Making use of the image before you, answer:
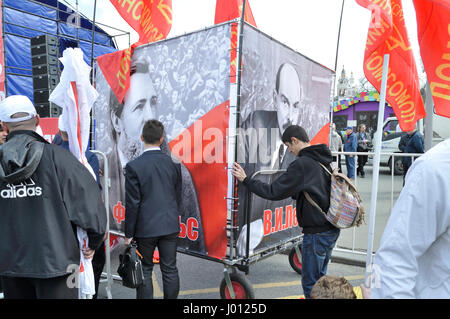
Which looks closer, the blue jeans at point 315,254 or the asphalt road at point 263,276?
the blue jeans at point 315,254

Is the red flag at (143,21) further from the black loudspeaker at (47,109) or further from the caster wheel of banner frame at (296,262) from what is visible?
the black loudspeaker at (47,109)

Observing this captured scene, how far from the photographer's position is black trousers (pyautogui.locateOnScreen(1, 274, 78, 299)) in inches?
83.2

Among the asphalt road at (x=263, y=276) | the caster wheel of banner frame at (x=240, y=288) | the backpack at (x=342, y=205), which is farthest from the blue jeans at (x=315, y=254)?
the asphalt road at (x=263, y=276)

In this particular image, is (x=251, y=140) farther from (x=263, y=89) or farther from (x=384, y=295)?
(x=384, y=295)

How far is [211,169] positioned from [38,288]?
5.60 ft

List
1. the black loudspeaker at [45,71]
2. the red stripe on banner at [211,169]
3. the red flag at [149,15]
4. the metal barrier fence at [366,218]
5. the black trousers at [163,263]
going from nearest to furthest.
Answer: the black trousers at [163,263] < the red stripe on banner at [211,169] < the red flag at [149,15] < the metal barrier fence at [366,218] < the black loudspeaker at [45,71]

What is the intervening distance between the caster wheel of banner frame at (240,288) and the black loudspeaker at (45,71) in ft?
30.3

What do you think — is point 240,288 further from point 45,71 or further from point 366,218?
point 45,71

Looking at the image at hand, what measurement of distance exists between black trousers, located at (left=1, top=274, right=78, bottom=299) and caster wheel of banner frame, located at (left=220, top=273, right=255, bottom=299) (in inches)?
61.3

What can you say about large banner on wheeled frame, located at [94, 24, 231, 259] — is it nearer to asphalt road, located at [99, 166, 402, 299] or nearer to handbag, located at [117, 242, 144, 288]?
handbag, located at [117, 242, 144, 288]

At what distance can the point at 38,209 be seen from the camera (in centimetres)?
204

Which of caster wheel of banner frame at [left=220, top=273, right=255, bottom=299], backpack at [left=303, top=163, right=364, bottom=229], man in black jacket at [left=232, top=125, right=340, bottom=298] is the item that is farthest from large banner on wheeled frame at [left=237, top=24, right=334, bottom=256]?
backpack at [left=303, top=163, right=364, bottom=229]

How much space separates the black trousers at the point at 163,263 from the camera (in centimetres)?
307

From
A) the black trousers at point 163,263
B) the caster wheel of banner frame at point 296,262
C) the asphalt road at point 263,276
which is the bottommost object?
the asphalt road at point 263,276
